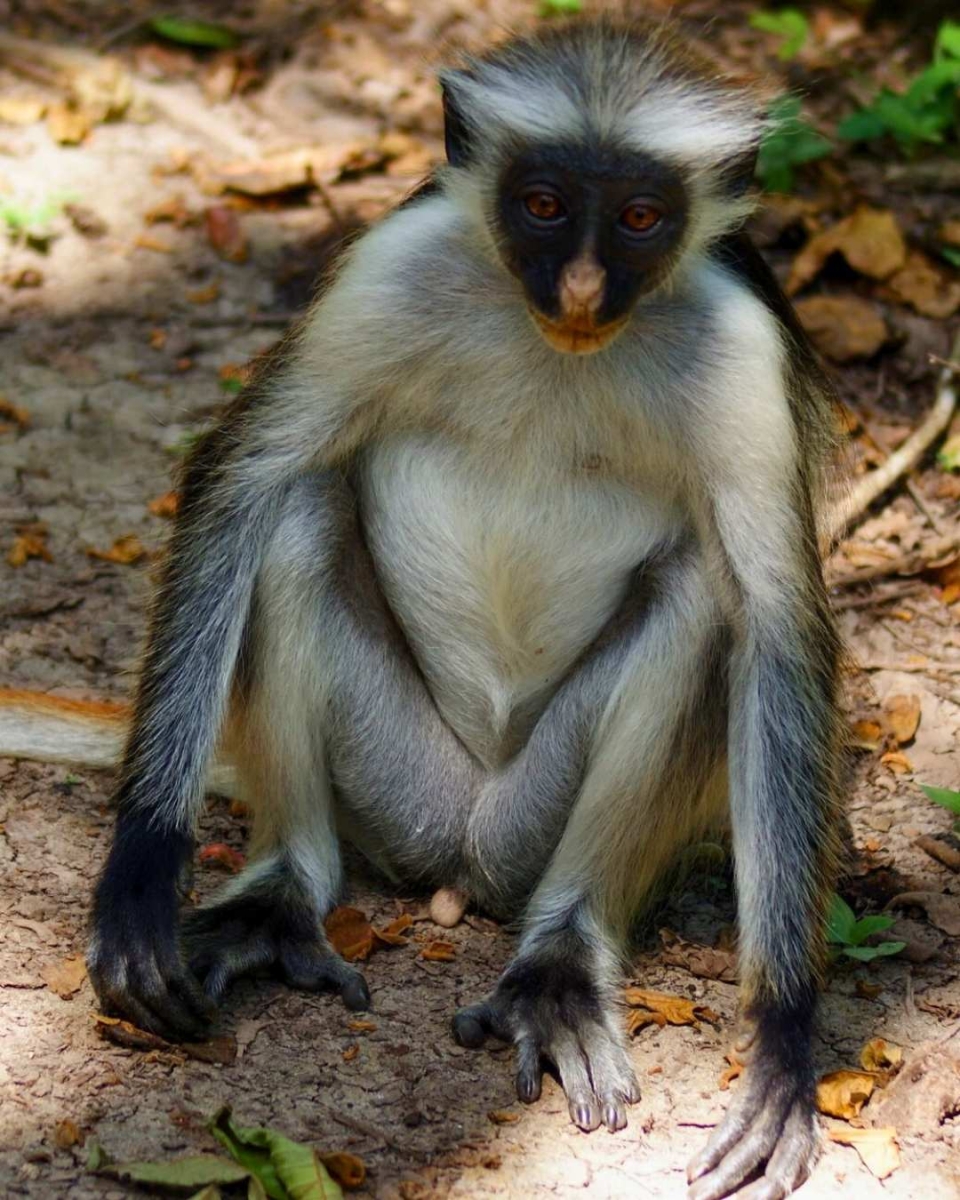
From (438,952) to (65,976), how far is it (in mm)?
1009

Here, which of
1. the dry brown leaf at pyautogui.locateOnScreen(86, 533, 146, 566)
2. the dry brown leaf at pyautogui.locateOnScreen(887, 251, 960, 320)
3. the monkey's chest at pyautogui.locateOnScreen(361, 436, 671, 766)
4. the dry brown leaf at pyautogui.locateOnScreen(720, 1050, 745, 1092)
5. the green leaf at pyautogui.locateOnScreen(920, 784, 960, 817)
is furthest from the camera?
the dry brown leaf at pyautogui.locateOnScreen(887, 251, 960, 320)

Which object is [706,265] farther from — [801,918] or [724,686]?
[801,918]

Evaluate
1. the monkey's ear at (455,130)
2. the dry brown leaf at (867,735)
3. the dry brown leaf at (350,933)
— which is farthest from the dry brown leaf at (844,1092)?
the monkey's ear at (455,130)

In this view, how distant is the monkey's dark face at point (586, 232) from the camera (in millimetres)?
4293

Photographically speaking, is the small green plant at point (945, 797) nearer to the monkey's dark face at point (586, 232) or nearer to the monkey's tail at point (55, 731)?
the monkey's dark face at point (586, 232)

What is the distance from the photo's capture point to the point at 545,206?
4410 millimetres

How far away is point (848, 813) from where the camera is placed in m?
5.66

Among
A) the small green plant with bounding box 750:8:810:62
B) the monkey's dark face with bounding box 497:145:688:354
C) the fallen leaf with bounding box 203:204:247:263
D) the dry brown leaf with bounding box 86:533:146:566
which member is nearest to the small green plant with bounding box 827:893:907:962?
the monkey's dark face with bounding box 497:145:688:354

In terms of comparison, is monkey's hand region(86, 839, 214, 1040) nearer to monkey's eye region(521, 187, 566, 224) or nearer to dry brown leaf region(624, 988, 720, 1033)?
dry brown leaf region(624, 988, 720, 1033)

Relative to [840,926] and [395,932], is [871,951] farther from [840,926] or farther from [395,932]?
[395,932]

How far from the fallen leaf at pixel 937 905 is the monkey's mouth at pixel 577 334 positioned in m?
1.94

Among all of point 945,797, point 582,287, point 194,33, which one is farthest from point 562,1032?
point 194,33

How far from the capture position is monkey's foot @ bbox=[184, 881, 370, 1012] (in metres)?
4.67

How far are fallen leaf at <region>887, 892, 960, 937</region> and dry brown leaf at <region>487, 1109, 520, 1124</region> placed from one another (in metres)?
1.45
